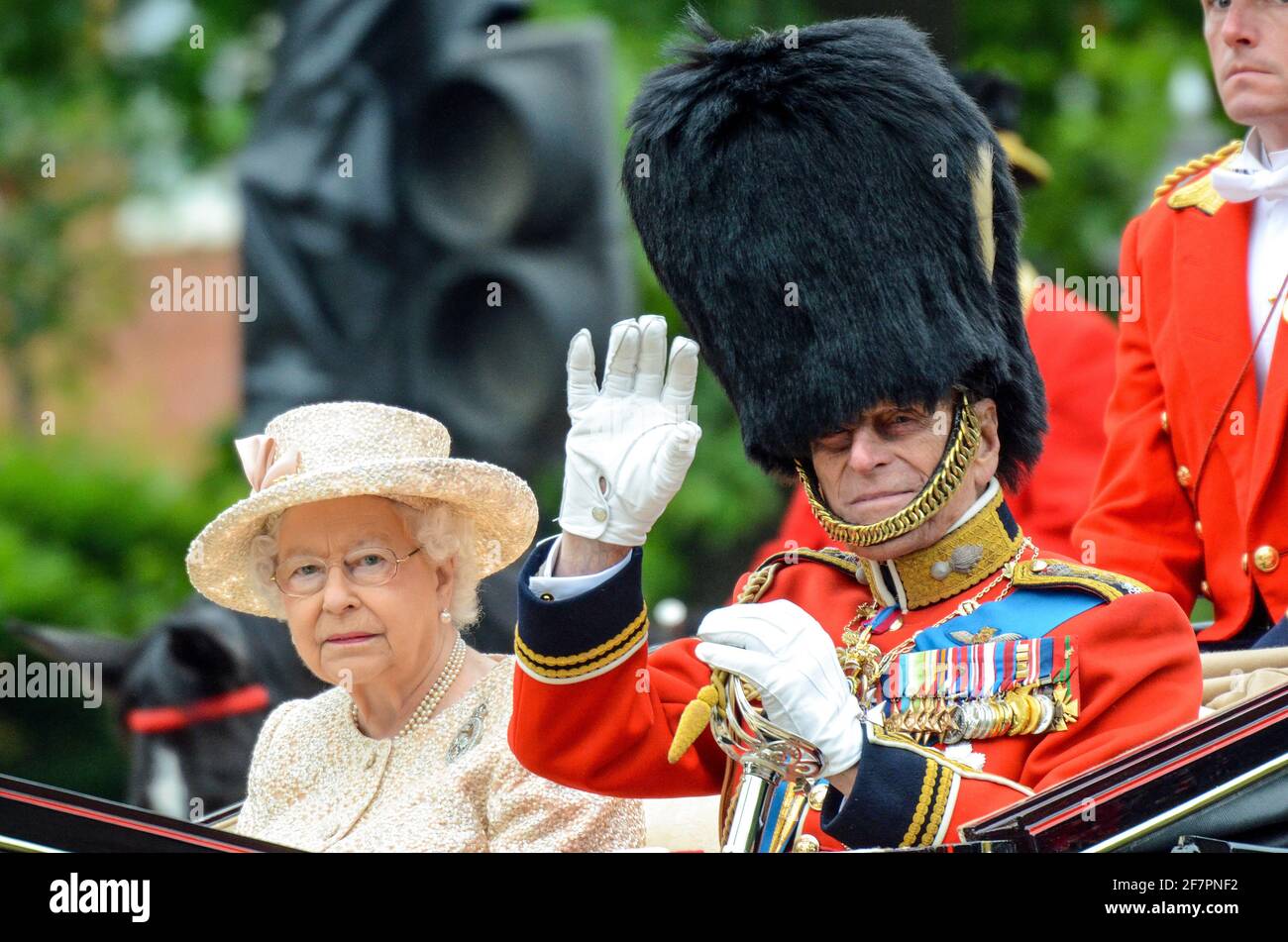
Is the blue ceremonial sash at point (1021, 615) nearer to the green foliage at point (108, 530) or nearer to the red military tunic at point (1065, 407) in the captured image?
the red military tunic at point (1065, 407)

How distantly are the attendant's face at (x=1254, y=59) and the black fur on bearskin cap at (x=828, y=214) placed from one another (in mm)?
594

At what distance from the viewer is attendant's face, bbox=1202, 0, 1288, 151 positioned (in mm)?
3402

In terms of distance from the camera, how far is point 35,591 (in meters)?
8.06

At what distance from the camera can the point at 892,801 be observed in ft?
8.89

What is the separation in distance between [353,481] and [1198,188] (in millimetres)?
1582

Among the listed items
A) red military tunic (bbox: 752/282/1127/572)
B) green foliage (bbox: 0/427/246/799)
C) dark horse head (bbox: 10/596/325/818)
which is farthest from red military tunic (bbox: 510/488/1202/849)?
green foliage (bbox: 0/427/246/799)

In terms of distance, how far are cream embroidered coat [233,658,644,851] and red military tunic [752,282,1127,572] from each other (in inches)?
52.8

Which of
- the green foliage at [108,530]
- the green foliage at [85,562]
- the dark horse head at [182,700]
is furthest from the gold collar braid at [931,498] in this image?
the green foliage at [108,530]

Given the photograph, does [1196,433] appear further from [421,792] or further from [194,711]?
[194,711]

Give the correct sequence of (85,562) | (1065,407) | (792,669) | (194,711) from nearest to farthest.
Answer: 1. (792,669)
2. (1065,407)
3. (194,711)
4. (85,562)

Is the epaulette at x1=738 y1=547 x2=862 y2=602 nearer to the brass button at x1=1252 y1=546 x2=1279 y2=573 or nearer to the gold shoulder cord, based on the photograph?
the brass button at x1=1252 y1=546 x2=1279 y2=573

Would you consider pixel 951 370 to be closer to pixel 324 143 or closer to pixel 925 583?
pixel 925 583

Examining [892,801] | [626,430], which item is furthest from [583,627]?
[892,801]

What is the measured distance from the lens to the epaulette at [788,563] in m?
3.26
